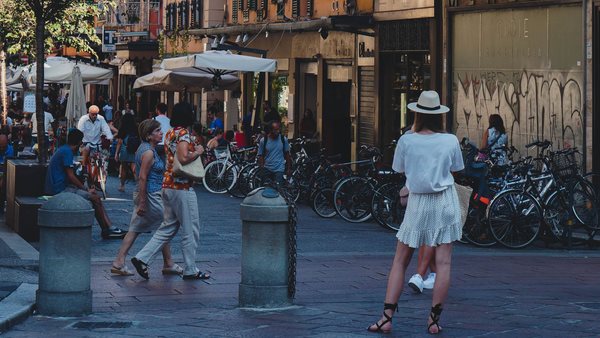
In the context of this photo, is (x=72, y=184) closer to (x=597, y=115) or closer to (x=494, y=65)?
(x=597, y=115)

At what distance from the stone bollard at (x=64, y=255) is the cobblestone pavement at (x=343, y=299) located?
0.53ft

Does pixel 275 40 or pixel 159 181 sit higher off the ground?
pixel 275 40

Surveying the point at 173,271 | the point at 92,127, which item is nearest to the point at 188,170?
the point at 173,271

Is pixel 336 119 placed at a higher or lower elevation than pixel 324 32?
lower

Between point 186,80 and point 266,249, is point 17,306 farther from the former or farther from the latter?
point 186,80

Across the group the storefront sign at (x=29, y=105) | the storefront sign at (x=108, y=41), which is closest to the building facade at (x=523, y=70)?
the storefront sign at (x=29, y=105)

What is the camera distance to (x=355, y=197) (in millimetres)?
20984

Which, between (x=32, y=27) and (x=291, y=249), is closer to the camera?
(x=291, y=249)

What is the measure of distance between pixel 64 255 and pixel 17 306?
592 mm

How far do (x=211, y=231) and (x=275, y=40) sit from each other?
65.3 feet

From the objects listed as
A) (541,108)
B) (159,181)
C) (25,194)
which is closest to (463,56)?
(541,108)

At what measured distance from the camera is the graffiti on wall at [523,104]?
2245cm

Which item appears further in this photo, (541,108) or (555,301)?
(541,108)

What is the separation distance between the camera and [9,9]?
36.8 meters
